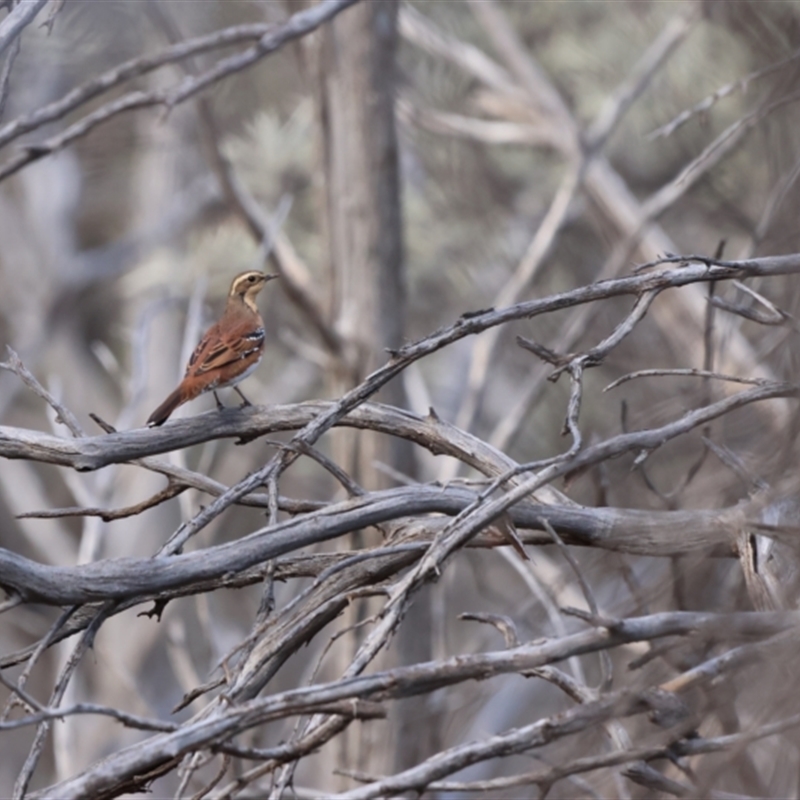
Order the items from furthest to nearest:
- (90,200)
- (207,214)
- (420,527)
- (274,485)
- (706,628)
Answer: (90,200), (207,214), (420,527), (274,485), (706,628)

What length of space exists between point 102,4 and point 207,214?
6.83m

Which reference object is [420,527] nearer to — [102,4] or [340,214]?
[340,214]

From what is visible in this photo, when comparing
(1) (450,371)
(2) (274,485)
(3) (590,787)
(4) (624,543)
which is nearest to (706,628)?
(3) (590,787)

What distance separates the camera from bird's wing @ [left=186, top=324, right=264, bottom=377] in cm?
459

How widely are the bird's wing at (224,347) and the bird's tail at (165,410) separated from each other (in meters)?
0.27

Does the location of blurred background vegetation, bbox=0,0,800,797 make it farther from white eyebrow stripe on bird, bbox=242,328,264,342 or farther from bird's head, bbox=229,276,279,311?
white eyebrow stripe on bird, bbox=242,328,264,342

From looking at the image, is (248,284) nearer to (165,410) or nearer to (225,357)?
(225,357)

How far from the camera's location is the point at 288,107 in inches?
528

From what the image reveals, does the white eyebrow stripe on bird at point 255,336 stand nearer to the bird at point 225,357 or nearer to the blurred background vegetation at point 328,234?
the bird at point 225,357

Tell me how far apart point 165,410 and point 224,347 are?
0.81 meters

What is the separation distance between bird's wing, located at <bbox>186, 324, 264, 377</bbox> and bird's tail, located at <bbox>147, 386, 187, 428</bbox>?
0.27 m

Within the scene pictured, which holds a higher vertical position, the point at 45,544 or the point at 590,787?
the point at 45,544

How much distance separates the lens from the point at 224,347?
4699 millimetres

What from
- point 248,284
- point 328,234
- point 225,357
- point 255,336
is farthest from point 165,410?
point 328,234
